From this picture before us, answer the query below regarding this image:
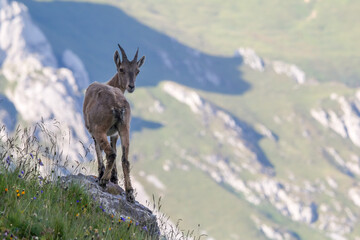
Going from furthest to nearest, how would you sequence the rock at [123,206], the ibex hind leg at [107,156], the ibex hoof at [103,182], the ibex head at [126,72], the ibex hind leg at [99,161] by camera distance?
the ibex head at [126,72] < the ibex hind leg at [99,161] < the ibex hoof at [103,182] < the ibex hind leg at [107,156] < the rock at [123,206]

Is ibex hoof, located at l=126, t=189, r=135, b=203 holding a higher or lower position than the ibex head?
lower

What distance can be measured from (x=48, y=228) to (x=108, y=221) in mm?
1575

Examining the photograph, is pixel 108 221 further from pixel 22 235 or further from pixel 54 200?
pixel 22 235

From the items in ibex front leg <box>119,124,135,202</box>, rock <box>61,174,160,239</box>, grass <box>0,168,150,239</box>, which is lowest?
grass <box>0,168,150,239</box>

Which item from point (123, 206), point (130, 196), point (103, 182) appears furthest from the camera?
point (103, 182)

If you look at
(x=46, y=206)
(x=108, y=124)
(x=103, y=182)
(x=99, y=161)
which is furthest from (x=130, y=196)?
(x=46, y=206)

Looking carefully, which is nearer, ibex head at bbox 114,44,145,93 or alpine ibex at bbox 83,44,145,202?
alpine ibex at bbox 83,44,145,202

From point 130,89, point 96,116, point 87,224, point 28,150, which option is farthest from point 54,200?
point 130,89

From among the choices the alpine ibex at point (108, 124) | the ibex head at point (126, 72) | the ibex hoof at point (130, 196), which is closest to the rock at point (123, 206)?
the ibex hoof at point (130, 196)

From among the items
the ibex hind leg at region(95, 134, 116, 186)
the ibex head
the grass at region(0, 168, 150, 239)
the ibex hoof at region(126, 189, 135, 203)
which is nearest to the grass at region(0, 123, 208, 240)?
the grass at region(0, 168, 150, 239)

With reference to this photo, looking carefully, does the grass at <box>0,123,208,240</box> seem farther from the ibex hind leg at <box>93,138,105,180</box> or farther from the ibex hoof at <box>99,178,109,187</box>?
the ibex hind leg at <box>93,138,105,180</box>

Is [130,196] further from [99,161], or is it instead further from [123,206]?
[99,161]

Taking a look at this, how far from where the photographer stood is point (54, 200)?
27.7 ft

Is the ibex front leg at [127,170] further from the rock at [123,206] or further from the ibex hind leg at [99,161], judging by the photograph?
the ibex hind leg at [99,161]
